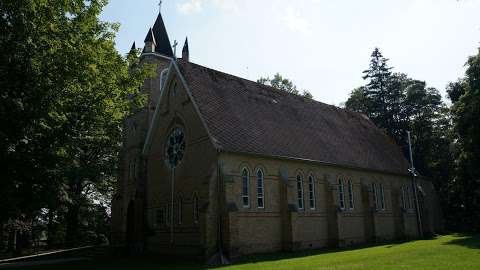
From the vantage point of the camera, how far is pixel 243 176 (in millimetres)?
23062

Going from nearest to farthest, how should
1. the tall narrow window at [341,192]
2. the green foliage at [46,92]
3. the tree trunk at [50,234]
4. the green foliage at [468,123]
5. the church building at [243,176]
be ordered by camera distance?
the green foliage at [46,92] → the church building at [243,176] → the tall narrow window at [341,192] → the green foliage at [468,123] → the tree trunk at [50,234]

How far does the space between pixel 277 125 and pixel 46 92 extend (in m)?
15.6

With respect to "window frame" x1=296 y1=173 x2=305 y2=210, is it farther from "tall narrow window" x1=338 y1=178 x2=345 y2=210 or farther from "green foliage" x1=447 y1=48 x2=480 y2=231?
"green foliage" x1=447 y1=48 x2=480 y2=231

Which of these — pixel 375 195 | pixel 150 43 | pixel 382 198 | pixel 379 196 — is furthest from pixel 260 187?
pixel 150 43

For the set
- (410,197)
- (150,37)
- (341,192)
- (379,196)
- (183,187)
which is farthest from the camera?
(410,197)

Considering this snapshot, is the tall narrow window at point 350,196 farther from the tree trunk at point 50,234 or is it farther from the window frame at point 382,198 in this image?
the tree trunk at point 50,234

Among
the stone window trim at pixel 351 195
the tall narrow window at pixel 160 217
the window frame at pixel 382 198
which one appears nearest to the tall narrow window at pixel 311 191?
the stone window trim at pixel 351 195

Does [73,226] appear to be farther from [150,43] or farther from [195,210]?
[195,210]

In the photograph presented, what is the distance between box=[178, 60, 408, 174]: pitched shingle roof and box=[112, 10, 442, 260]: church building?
10 cm

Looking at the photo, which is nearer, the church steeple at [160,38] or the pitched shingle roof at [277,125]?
the pitched shingle roof at [277,125]

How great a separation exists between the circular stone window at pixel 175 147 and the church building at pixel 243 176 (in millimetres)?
71

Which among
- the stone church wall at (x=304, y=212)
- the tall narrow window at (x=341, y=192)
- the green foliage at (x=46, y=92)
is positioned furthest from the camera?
the tall narrow window at (x=341, y=192)

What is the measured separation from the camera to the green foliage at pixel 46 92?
607 inches

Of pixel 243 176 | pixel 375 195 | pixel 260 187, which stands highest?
pixel 243 176
